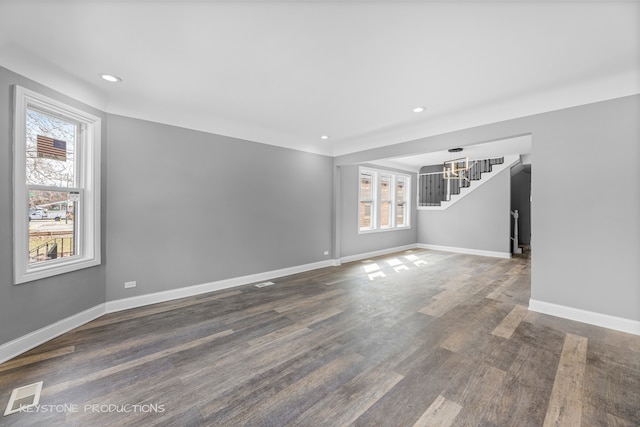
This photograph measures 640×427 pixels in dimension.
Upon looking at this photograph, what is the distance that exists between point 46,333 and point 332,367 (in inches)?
115

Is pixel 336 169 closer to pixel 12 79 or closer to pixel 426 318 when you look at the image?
pixel 426 318

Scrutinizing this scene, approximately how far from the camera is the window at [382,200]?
23.2 ft

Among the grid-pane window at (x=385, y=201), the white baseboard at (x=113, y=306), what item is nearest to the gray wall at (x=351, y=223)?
the grid-pane window at (x=385, y=201)

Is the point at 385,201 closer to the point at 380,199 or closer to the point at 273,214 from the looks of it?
the point at 380,199

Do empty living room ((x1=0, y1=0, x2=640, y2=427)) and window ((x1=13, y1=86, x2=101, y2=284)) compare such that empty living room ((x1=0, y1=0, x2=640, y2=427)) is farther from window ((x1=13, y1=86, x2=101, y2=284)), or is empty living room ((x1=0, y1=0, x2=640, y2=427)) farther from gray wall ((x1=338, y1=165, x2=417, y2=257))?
gray wall ((x1=338, y1=165, x2=417, y2=257))

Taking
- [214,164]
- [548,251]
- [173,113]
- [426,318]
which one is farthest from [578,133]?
[173,113]

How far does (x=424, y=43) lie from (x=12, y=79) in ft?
12.1

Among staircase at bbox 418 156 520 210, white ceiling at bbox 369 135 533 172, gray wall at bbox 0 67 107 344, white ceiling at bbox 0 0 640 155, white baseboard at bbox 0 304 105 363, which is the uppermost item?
white ceiling at bbox 369 135 533 172

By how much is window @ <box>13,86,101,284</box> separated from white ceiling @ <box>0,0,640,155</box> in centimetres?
33

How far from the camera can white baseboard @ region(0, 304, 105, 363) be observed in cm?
231

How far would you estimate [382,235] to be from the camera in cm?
745

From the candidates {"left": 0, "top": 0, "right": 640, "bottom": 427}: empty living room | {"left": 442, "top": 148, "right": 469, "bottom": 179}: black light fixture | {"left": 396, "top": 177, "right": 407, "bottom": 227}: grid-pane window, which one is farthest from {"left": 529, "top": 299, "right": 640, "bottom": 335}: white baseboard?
{"left": 396, "top": 177, "right": 407, "bottom": 227}: grid-pane window

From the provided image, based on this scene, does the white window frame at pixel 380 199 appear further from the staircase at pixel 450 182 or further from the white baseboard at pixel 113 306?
the white baseboard at pixel 113 306

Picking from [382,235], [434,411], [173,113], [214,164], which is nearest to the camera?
[434,411]
